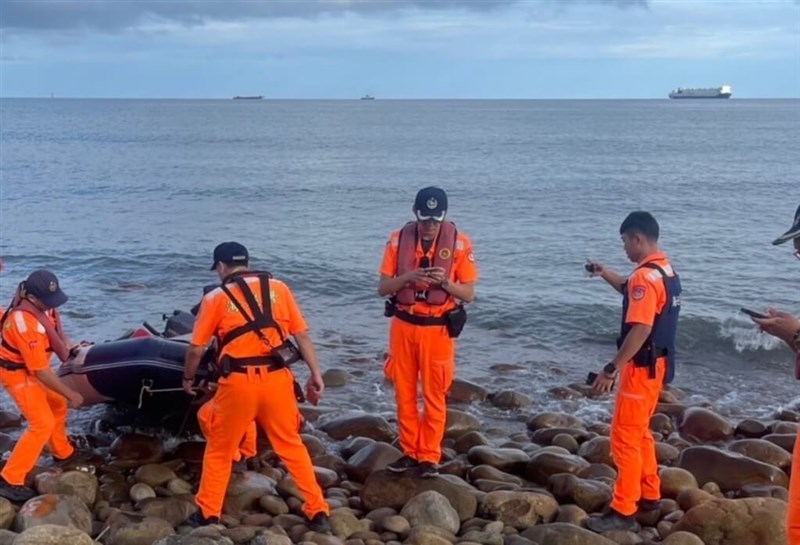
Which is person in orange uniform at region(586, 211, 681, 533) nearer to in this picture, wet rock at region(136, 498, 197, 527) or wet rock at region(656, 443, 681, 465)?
wet rock at region(656, 443, 681, 465)

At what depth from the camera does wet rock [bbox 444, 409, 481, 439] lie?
362 inches

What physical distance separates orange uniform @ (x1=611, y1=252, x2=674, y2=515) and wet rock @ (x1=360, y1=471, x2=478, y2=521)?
1.11 m

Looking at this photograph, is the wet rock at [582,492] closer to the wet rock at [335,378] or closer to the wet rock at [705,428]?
the wet rock at [705,428]

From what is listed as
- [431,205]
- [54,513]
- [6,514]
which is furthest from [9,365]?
[431,205]

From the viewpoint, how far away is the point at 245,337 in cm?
608

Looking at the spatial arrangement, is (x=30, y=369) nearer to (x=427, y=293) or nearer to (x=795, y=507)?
(x=427, y=293)

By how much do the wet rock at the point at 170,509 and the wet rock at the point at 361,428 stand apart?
2445 mm

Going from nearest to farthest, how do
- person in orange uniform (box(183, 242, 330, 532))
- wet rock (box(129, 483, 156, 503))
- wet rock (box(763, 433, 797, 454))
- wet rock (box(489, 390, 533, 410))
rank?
1. person in orange uniform (box(183, 242, 330, 532))
2. wet rock (box(129, 483, 156, 503))
3. wet rock (box(763, 433, 797, 454))
4. wet rock (box(489, 390, 533, 410))

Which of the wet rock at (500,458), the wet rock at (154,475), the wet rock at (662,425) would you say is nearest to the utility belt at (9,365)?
the wet rock at (154,475)

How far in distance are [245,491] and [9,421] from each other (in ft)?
12.1

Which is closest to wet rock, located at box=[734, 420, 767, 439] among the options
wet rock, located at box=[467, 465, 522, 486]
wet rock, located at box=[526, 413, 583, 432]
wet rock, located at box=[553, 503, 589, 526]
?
wet rock, located at box=[526, 413, 583, 432]

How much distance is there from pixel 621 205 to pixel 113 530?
27.1 metres

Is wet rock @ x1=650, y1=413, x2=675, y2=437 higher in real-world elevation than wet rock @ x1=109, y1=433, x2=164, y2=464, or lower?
lower

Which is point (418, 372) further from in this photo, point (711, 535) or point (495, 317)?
point (495, 317)
